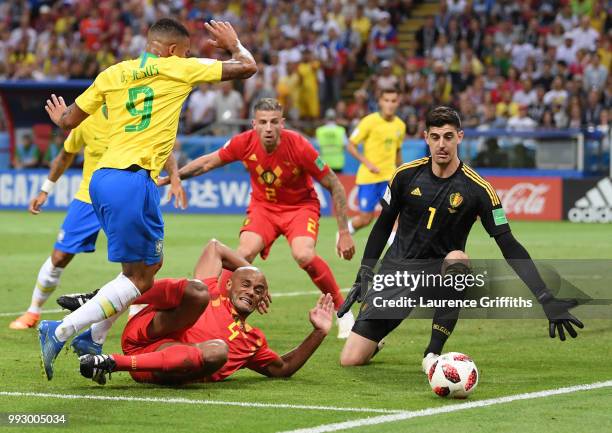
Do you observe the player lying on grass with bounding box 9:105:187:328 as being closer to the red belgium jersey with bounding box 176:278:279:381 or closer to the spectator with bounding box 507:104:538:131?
the red belgium jersey with bounding box 176:278:279:381

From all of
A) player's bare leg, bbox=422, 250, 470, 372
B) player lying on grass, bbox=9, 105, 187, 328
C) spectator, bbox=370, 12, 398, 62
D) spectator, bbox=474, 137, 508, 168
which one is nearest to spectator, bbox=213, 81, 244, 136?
spectator, bbox=370, 12, 398, 62

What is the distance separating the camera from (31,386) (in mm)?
7996

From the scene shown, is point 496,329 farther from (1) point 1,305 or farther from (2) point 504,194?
(2) point 504,194

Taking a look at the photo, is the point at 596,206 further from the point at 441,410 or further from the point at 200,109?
the point at 441,410

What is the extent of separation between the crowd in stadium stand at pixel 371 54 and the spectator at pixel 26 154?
2.42 meters

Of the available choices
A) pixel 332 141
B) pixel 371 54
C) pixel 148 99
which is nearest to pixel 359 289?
pixel 148 99

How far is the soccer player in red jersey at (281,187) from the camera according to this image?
423 inches

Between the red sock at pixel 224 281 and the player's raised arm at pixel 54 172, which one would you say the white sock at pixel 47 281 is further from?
the red sock at pixel 224 281

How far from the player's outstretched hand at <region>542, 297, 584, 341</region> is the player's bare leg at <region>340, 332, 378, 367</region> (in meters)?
1.50

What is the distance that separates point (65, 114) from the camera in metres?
8.17

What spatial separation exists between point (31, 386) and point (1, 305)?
4841 mm

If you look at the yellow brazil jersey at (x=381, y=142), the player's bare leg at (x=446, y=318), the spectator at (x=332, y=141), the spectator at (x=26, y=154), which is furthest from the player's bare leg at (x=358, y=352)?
the spectator at (x=26, y=154)

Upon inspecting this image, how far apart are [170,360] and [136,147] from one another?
4.35 ft

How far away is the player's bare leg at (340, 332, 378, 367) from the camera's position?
360 inches
